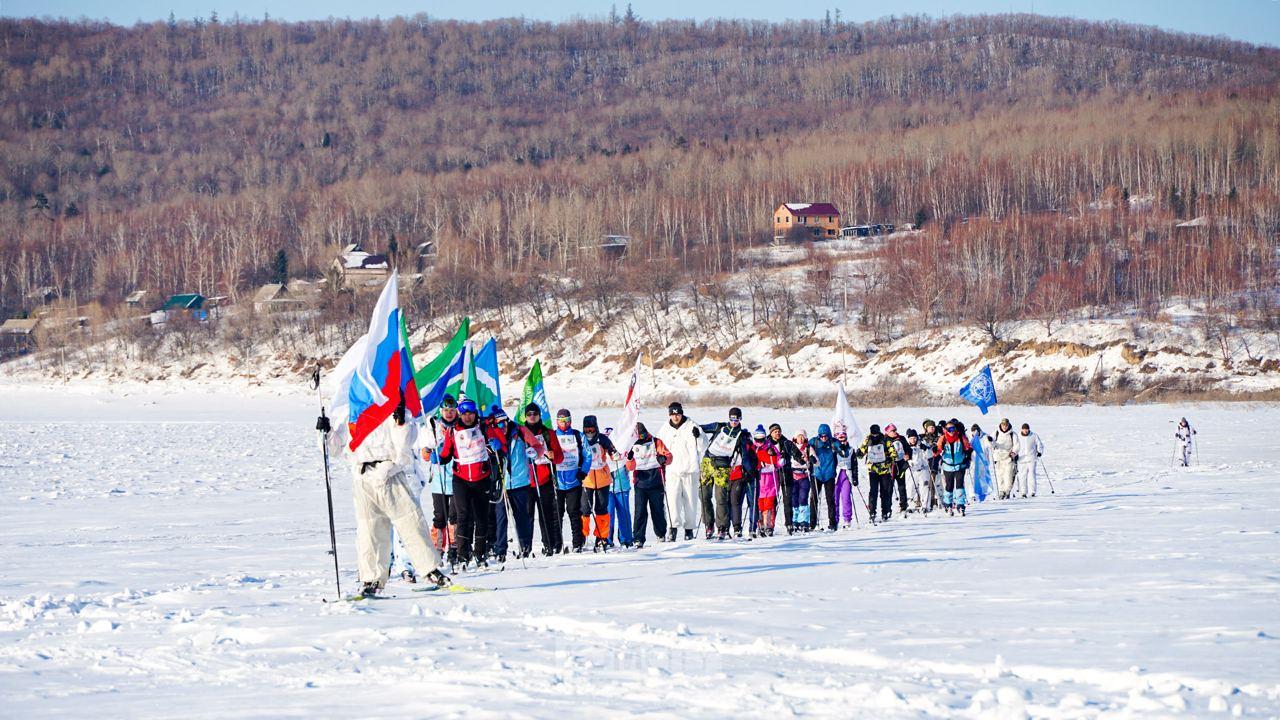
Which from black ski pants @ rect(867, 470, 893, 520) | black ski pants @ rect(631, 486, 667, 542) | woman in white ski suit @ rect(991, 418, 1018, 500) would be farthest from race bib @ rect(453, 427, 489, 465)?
woman in white ski suit @ rect(991, 418, 1018, 500)

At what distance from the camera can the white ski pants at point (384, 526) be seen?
8812 mm

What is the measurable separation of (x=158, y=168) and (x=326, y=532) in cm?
18908

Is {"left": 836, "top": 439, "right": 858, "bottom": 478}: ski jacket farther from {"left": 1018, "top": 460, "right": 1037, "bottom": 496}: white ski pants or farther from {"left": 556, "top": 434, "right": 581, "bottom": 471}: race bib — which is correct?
{"left": 556, "top": 434, "right": 581, "bottom": 471}: race bib

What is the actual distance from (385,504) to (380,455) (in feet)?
1.16

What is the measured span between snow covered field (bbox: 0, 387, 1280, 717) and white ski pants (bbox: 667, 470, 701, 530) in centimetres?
111

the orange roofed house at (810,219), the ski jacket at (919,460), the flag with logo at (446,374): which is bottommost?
the ski jacket at (919,460)

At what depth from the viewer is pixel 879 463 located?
16.5 m

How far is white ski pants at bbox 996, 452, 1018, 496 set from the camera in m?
20.0

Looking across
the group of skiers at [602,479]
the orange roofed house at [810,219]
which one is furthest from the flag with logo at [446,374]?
the orange roofed house at [810,219]

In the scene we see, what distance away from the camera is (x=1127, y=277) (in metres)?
76.5

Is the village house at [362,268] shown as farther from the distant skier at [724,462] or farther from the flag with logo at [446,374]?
the distant skier at [724,462]

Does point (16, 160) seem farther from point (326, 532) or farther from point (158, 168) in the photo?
point (326, 532)

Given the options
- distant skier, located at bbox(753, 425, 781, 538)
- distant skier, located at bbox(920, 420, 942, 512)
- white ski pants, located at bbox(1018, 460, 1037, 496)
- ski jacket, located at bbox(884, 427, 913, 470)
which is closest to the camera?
distant skier, located at bbox(753, 425, 781, 538)

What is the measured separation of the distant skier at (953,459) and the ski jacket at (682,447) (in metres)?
4.73
